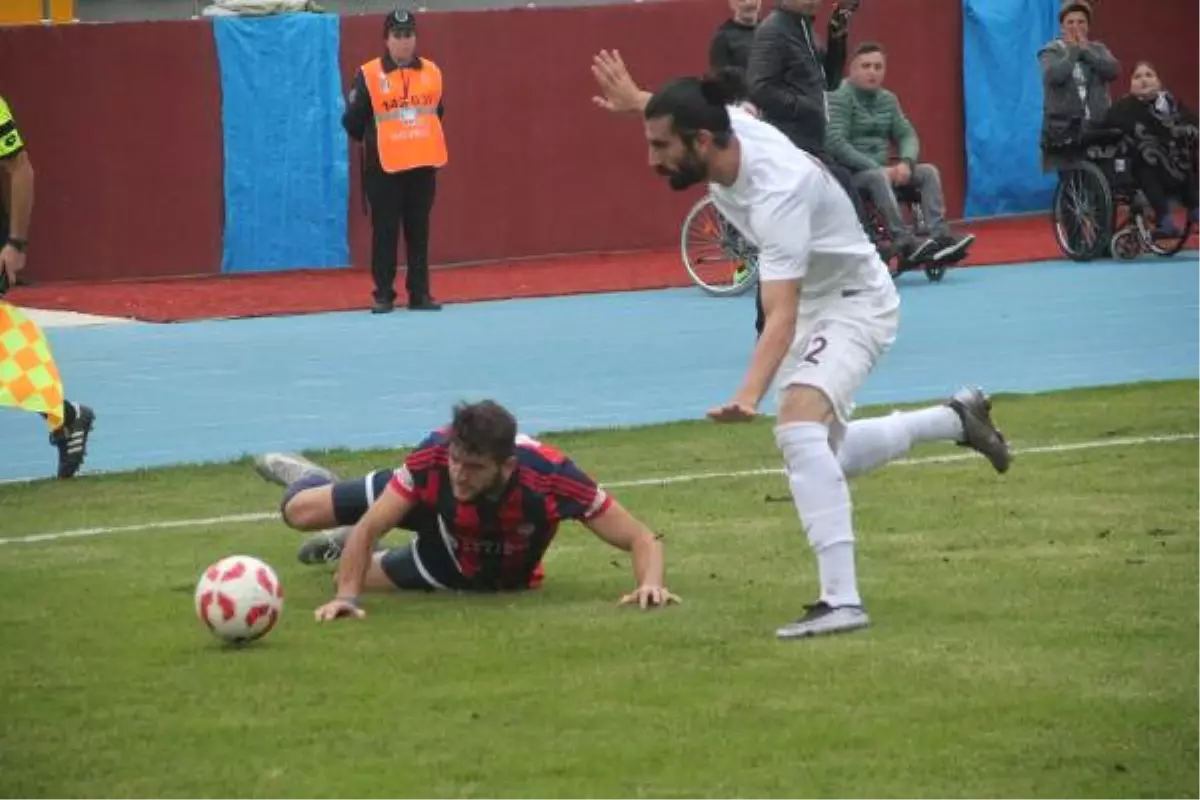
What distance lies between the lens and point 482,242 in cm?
2694

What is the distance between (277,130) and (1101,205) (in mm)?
7600

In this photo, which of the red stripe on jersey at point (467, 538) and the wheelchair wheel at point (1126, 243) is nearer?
the red stripe on jersey at point (467, 538)

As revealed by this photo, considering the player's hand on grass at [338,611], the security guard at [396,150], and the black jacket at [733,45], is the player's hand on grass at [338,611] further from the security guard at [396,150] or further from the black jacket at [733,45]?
the security guard at [396,150]

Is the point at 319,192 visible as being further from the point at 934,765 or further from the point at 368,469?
the point at 934,765

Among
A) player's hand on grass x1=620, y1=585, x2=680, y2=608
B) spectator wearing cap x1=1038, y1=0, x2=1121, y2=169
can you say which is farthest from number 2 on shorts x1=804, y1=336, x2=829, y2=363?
spectator wearing cap x1=1038, y1=0, x2=1121, y2=169

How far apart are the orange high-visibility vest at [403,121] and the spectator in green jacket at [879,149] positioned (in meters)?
3.16

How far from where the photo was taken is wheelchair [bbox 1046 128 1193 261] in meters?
23.6

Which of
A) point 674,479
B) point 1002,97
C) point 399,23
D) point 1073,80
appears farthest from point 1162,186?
point 674,479

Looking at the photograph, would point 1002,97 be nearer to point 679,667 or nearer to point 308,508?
point 308,508

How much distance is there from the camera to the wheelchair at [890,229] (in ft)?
73.6

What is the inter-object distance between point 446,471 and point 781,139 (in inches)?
63.2

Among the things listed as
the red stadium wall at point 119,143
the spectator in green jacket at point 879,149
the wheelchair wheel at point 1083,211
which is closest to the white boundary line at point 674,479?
the spectator in green jacket at point 879,149

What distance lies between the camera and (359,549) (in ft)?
31.6

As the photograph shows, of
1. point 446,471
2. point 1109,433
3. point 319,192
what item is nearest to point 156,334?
point 319,192
